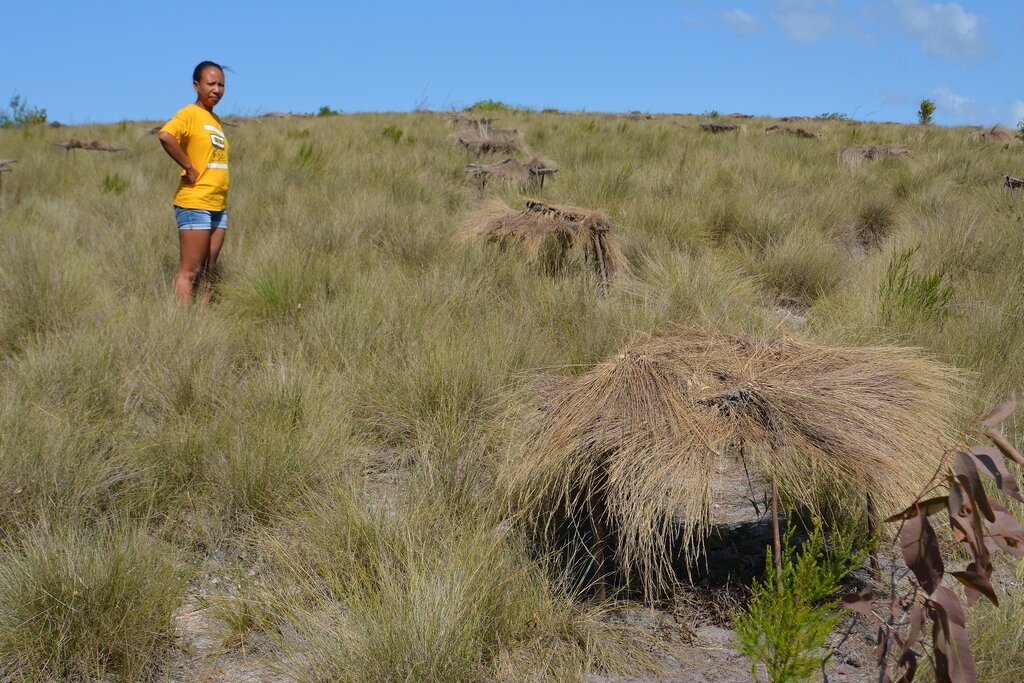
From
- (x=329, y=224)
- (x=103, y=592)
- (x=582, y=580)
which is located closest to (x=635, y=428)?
(x=582, y=580)

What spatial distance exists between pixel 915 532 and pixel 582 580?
136 cm

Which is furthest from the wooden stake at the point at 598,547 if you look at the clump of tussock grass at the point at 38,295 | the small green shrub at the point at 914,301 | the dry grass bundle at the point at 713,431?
the clump of tussock grass at the point at 38,295

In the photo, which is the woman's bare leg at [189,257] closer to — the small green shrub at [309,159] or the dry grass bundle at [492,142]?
the small green shrub at [309,159]

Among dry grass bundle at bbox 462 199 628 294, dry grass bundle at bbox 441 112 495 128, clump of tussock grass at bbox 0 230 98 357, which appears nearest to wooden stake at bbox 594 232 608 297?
dry grass bundle at bbox 462 199 628 294

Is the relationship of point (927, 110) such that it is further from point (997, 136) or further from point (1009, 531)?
point (1009, 531)

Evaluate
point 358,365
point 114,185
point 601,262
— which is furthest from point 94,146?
point 358,365

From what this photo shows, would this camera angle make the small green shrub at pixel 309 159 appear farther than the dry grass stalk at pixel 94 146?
No

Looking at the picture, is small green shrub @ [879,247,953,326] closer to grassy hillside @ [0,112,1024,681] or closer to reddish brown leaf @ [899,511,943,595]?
grassy hillside @ [0,112,1024,681]

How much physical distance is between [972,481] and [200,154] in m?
5.23

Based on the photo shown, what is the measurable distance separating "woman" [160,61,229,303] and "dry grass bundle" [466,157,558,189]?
9.65ft

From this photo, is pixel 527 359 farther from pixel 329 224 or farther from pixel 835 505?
pixel 329 224

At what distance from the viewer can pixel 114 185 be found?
898 centimetres

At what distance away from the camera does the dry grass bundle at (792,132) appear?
14148 millimetres

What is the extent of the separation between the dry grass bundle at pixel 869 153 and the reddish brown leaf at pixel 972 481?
10.0 m
